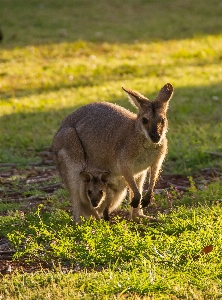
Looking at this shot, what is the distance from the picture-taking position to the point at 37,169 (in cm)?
759

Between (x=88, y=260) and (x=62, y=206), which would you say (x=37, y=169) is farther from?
(x=88, y=260)

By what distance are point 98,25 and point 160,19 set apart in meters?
1.81

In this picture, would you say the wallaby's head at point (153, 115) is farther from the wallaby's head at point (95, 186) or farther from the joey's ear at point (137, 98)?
the wallaby's head at point (95, 186)

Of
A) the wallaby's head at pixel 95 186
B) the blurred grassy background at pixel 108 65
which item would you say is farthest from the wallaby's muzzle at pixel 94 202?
the blurred grassy background at pixel 108 65

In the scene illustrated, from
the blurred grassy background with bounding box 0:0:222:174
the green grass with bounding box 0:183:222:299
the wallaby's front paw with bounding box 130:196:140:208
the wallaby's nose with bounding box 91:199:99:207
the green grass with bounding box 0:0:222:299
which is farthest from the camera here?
the blurred grassy background with bounding box 0:0:222:174

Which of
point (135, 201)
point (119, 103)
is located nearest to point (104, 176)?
point (135, 201)

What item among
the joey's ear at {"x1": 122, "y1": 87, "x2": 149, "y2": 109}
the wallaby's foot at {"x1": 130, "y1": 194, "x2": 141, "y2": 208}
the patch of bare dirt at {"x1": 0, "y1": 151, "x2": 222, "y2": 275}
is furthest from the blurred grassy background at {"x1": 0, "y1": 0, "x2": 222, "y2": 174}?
the joey's ear at {"x1": 122, "y1": 87, "x2": 149, "y2": 109}

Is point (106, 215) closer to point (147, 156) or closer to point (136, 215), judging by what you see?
point (136, 215)

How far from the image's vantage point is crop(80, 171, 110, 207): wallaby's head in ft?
19.2

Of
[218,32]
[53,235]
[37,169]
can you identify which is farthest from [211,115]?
[218,32]

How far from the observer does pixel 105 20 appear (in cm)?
1744

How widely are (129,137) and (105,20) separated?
12.1m

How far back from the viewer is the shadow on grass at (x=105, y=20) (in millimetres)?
15578

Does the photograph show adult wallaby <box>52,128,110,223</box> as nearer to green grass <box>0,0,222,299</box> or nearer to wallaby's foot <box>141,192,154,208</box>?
green grass <box>0,0,222,299</box>
